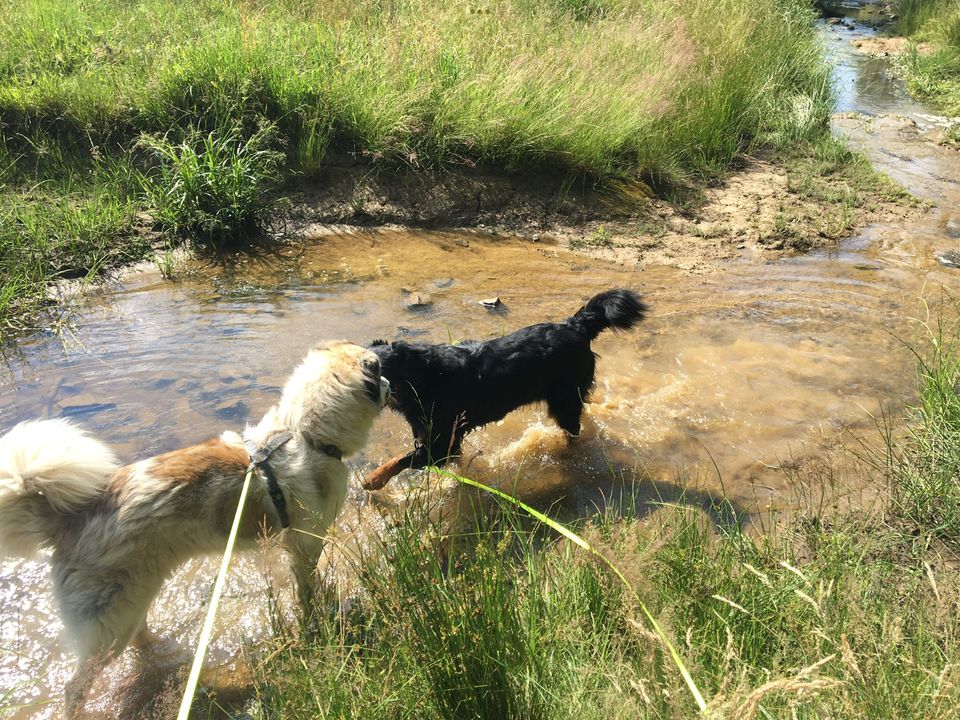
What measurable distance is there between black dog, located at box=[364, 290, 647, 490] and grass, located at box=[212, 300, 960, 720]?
111 centimetres

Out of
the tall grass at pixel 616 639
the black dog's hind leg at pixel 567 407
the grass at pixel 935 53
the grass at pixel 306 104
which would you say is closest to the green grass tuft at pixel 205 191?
the grass at pixel 306 104

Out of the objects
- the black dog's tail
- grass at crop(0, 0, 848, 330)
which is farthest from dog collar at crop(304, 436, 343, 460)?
grass at crop(0, 0, 848, 330)

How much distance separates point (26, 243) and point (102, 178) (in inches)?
45.4

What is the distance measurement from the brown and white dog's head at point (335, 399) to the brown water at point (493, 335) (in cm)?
29

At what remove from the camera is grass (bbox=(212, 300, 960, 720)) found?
2.00m

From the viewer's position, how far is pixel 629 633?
246 cm

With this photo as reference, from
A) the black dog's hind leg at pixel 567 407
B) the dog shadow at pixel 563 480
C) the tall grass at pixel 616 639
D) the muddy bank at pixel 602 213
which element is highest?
the tall grass at pixel 616 639

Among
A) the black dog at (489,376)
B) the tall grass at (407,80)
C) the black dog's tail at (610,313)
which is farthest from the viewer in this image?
the tall grass at (407,80)

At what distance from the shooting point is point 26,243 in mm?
5875

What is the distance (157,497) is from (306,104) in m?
5.63

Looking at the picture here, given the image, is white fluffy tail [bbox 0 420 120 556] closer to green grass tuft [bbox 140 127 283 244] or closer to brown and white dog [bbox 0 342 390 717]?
brown and white dog [bbox 0 342 390 717]

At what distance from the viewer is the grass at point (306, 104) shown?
21.3ft

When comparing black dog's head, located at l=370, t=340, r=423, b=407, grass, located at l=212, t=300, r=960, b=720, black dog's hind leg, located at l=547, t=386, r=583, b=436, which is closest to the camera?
grass, located at l=212, t=300, r=960, b=720

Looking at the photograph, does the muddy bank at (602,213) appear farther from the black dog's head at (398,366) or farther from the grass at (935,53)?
the grass at (935,53)
